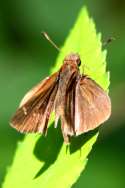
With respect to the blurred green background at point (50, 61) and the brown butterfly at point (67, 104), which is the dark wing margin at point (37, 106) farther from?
the blurred green background at point (50, 61)

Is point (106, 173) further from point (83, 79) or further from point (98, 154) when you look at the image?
point (83, 79)

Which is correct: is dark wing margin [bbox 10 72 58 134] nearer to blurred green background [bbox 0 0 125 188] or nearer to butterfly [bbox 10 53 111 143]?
butterfly [bbox 10 53 111 143]

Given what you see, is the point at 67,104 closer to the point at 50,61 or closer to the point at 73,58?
the point at 73,58

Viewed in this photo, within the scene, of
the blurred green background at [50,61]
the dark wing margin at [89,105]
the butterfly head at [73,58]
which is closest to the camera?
the dark wing margin at [89,105]

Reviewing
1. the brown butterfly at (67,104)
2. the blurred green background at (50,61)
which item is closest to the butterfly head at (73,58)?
the brown butterfly at (67,104)

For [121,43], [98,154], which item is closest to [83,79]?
[98,154]

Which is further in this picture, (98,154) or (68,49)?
(98,154)

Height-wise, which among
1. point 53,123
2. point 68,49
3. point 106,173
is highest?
point 68,49
